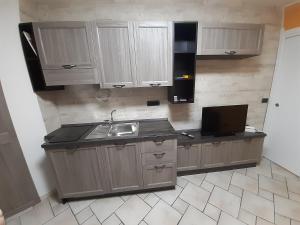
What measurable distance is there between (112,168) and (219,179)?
5.28 ft

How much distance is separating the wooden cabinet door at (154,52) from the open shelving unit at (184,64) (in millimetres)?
173

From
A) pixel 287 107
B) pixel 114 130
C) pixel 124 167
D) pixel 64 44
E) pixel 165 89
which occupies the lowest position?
pixel 124 167

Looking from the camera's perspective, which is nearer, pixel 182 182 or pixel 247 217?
pixel 247 217

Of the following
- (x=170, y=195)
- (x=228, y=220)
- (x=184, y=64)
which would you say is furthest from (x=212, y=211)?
(x=184, y=64)

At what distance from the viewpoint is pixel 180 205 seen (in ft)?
5.77

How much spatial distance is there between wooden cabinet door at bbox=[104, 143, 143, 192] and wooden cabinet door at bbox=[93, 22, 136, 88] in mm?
808

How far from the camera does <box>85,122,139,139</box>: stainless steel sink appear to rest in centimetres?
180

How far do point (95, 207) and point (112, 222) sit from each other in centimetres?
33

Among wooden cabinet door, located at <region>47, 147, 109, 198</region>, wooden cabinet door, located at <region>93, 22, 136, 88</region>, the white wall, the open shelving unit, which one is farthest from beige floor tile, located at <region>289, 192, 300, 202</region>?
the white wall

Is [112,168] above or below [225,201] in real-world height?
above

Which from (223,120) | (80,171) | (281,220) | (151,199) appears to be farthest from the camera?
(223,120)

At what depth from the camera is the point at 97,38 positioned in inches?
65.7

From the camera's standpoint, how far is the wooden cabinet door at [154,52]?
1.72 meters

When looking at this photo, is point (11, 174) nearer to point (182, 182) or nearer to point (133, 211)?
point (133, 211)
